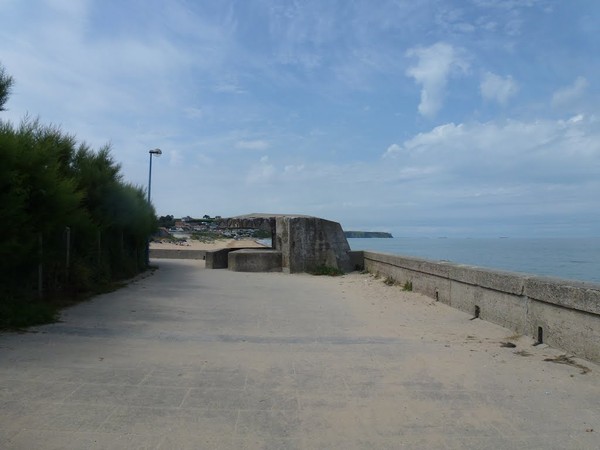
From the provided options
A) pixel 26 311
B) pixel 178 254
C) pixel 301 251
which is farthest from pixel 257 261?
pixel 26 311

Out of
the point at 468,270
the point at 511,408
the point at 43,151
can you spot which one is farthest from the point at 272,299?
the point at 511,408

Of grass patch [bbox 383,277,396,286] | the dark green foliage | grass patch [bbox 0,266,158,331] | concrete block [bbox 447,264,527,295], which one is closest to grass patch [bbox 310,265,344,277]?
grass patch [bbox 383,277,396,286]

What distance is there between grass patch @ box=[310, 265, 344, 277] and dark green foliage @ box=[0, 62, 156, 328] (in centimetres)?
824

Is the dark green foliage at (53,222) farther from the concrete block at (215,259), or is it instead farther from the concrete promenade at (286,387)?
the concrete block at (215,259)

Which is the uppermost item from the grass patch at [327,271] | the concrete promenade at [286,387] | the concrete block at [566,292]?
the concrete block at [566,292]

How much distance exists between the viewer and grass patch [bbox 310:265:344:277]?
22031 mm

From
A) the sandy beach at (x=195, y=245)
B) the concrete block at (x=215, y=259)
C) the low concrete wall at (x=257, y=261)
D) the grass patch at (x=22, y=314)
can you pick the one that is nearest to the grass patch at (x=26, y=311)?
the grass patch at (x=22, y=314)

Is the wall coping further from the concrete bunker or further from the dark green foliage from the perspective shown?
the concrete bunker

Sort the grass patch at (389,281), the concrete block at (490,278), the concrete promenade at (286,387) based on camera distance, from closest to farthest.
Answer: the concrete promenade at (286,387)
the concrete block at (490,278)
the grass patch at (389,281)

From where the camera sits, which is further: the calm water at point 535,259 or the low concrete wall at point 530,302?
the calm water at point 535,259

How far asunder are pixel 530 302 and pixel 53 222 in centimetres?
842

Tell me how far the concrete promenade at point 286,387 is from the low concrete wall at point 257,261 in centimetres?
1421

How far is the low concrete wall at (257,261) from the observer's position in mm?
23422

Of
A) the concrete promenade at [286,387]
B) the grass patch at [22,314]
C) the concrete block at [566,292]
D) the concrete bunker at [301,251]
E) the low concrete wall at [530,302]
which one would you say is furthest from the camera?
the concrete bunker at [301,251]
